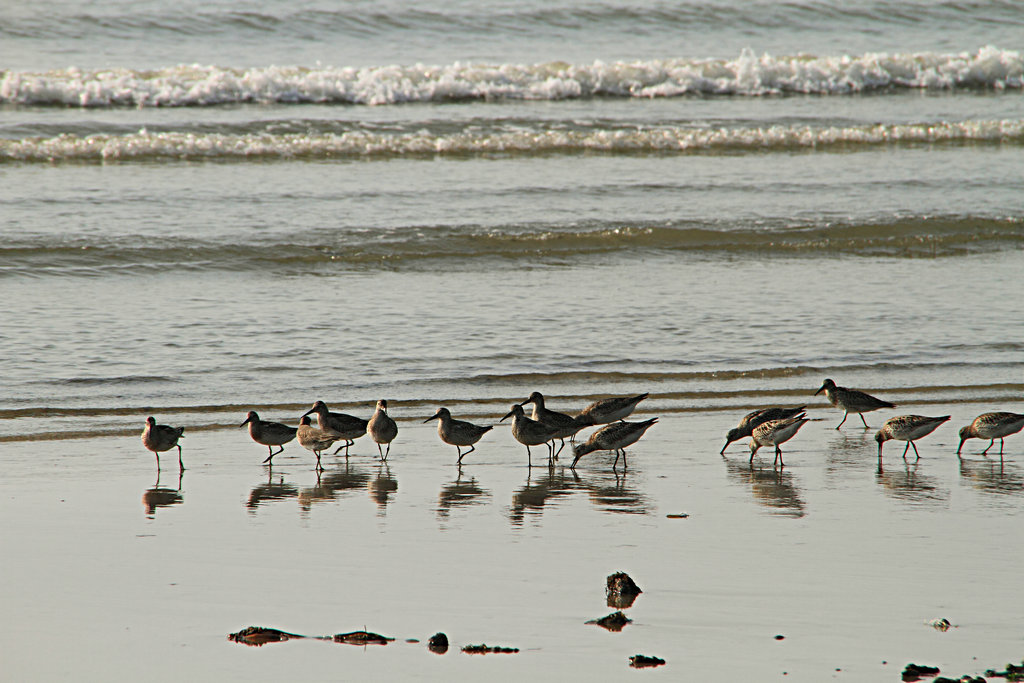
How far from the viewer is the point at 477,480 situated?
26.1ft

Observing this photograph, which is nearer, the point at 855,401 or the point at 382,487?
the point at 382,487

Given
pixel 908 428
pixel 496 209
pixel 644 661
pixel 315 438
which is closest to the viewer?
pixel 644 661

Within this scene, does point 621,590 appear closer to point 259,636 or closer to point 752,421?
point 259,636

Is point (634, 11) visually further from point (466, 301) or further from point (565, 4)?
point (466, 301)

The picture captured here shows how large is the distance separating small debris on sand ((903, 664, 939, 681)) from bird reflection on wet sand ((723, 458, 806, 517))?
229 cm

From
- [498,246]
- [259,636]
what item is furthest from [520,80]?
[259,636]

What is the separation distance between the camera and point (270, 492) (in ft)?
24.9

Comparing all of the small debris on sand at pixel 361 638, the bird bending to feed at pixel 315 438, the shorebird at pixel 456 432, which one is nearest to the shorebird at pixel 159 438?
the bird bending to feed at pixel 315 438

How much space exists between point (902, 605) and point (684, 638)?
1122 millimetres

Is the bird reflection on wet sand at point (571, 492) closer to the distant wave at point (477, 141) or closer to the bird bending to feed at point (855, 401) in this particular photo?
the bird bending to feed at point (855, 401)

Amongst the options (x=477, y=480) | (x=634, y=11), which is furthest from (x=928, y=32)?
(x=477, y=480)

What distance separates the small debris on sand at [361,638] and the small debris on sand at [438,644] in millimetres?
190

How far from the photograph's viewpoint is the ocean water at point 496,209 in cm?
1065

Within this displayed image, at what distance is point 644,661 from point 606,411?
4274 mm
